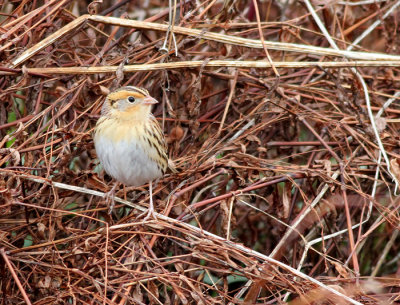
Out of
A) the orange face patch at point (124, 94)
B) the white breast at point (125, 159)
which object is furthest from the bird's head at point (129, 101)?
the white breast at point (125, 159)

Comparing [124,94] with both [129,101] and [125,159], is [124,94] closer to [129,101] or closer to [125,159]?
[129,101]

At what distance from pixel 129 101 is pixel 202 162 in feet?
1.79

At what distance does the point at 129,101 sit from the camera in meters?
3.78

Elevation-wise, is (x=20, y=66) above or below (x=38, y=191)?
above

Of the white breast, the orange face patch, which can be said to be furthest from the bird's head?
the white breast

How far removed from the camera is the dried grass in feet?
11.0

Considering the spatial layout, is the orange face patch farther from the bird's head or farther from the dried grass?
the dried grass

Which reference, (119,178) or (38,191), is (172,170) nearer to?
(119,178)

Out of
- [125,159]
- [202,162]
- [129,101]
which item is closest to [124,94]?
[129,101]

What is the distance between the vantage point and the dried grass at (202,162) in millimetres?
3342

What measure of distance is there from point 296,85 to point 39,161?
1.72 meters

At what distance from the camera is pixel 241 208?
4773 mm

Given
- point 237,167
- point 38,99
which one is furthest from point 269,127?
point 38,99

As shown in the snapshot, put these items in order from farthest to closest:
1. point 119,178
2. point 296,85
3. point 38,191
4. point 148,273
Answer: point 296,85 < point 119,178 < point 38,191 < point 148,273
